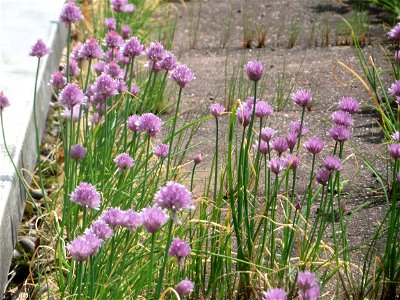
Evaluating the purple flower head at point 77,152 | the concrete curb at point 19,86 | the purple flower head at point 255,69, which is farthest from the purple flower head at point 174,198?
the concrete curb at point 19,86

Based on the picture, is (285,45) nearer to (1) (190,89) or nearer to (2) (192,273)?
(1) (190,89)

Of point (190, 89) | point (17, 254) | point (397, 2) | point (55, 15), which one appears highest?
point (397, 2)

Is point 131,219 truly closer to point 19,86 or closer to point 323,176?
point 323,176

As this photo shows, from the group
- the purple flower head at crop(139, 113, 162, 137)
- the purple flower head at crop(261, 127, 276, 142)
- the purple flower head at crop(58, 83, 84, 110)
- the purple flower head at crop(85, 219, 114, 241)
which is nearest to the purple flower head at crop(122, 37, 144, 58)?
the purple flower head at crop(58, 83, 84, 110)

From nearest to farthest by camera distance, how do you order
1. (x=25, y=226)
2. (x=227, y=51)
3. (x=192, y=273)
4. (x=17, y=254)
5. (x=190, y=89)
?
(x=192, y=273)
(x=17, y=254)
(x=25, y=226)
(x=190, y=89)
(x=227, y=51)

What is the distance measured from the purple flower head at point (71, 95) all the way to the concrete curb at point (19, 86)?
0.53 m

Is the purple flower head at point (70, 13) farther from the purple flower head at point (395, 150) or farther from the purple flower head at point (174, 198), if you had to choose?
the purple flower head at point (174, 198)

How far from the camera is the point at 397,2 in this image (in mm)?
5887

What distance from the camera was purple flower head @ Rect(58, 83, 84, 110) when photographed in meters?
2.71

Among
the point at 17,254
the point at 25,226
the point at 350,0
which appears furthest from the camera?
the point at 350,0

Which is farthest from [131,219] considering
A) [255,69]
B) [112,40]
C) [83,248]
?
[112,40]

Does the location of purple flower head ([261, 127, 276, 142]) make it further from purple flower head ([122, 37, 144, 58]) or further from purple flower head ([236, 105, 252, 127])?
purple flower head ([122, 37, 144, 58])

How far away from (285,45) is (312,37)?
0.58 feet

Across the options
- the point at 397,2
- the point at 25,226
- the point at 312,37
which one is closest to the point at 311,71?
the point at 312,37
